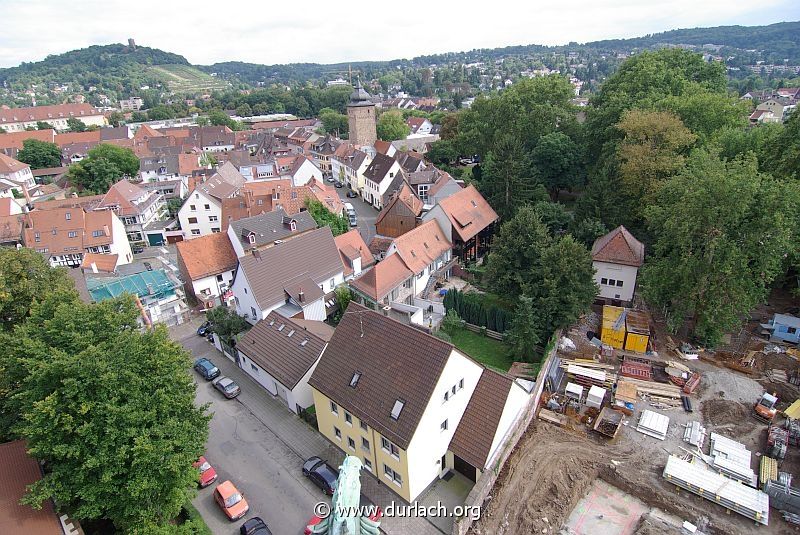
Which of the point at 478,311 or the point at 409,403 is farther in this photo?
the point at 478,311

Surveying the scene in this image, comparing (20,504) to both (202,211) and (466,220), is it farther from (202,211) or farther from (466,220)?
(202,211)

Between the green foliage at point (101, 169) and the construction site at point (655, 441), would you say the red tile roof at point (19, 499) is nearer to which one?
the construction site at point (655, 441)

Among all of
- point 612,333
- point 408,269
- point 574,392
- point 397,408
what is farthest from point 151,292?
point 612,333

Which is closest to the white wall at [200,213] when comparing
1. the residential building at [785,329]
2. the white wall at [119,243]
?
the white wall at [119,243]

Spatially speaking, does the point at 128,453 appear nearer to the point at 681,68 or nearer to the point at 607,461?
the point at 607,461

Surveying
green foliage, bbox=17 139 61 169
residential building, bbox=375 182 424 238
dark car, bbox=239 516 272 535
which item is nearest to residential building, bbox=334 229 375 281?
residential building, bbox=375 182 424 238

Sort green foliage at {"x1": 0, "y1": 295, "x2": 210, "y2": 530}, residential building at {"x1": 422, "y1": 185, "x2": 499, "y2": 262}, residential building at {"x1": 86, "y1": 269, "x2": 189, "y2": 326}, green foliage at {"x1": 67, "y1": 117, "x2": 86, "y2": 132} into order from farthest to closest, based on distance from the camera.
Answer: green foliage at {"x1": 67, "y1": 117, "x2": 86, "y2": 132} → residential building at {"x1": 422, "y1": 185, "x2": 499, "y2": 262} → residential building at {"x1": 86, "y1": 269, "x2": 189, "y2": 326} → green foliage at {"x1": 0, "y1": 295, "x2": 210, "y2": 530}

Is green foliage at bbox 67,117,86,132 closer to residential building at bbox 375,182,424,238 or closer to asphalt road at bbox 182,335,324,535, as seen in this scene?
residential building at bbox 375,182,424,238
